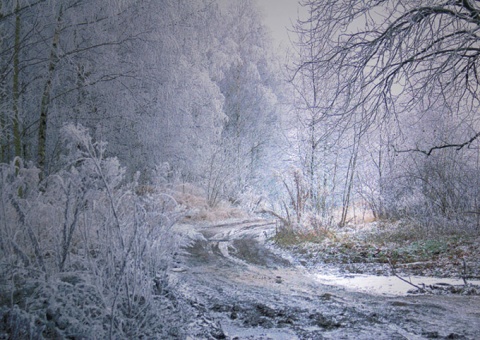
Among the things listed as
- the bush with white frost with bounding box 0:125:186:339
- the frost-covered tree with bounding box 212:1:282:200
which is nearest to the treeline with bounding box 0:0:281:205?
the bush with white frost with bounding box 0:125:186:339

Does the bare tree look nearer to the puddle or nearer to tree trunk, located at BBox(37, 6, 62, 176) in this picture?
the puddle

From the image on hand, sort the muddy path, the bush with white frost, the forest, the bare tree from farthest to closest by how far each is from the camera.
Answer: the bare tree, the muddy path, the forest, the bush with white frost

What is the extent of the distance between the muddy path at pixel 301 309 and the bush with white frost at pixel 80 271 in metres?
0.66

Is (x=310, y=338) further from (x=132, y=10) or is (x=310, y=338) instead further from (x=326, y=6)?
(x=132, y=10)

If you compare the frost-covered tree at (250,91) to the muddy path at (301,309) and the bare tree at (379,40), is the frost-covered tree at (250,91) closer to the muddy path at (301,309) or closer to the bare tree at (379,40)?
the muddy path at (301,309)

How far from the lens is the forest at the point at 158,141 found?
3008 mm

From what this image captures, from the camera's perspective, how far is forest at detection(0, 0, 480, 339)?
3008mm

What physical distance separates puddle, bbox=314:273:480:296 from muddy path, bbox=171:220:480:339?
189 mm

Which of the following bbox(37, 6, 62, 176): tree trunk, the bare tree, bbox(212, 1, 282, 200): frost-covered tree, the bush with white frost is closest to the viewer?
the bush with white frost

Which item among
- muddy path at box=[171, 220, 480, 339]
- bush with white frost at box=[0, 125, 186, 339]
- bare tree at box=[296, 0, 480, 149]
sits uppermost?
bare tree at box=[296, 0, 480, 149]

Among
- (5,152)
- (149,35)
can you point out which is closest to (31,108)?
(5,152)

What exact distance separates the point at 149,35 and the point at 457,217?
7627 millimetres

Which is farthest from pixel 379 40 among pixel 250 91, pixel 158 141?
pixel 250 91

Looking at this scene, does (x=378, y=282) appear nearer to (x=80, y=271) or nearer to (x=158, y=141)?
(x=80, y=271)
